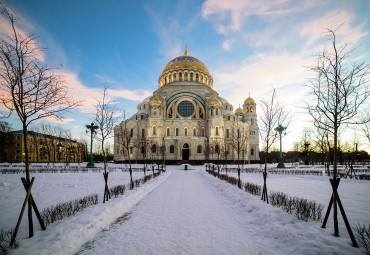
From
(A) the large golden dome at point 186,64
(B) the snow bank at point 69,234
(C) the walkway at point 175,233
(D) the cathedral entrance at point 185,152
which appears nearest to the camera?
(B) the snow bank at point 69,234

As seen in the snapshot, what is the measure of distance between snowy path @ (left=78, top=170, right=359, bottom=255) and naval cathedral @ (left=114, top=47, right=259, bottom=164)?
32.3 metres

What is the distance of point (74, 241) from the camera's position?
12.6 ft

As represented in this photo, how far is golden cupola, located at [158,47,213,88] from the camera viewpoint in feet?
190

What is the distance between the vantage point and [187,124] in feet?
159

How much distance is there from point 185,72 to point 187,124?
19993 millimetres

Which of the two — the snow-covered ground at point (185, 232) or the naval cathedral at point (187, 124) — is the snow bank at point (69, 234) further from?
the naval cathedral at point (187, 124)

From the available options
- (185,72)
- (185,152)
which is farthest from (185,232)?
(185,72)

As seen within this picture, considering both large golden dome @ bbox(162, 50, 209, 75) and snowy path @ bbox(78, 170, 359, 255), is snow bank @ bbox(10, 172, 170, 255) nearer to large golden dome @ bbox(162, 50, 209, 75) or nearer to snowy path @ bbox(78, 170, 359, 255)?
snowy path @ bbox(78, 170, 359, 255)

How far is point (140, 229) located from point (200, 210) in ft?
8.21

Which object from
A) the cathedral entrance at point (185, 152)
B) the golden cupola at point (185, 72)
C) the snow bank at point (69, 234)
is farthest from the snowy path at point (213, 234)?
the golden cupola at point (185, 72)

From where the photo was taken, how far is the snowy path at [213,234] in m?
3.64

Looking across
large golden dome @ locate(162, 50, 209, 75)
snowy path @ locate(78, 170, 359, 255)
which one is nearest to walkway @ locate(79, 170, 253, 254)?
snowy path @ locate(78, 170, 359, 255)

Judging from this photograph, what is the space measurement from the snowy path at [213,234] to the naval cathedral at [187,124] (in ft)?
106

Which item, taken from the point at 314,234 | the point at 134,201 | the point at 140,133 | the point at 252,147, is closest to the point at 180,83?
the point at 140,133
